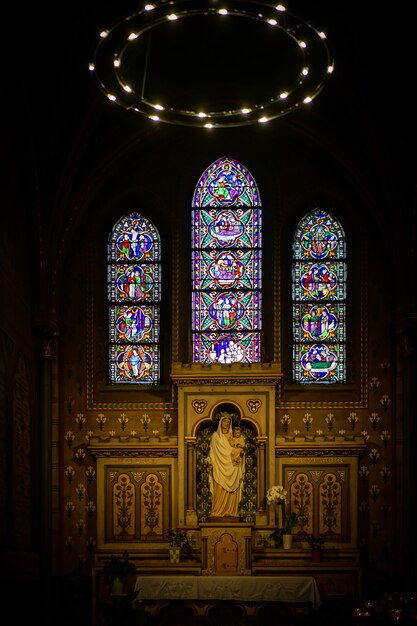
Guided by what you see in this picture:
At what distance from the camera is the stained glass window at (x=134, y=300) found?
24094 mm

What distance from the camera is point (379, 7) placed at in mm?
20047

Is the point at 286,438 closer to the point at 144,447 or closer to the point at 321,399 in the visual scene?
the point at 321,399

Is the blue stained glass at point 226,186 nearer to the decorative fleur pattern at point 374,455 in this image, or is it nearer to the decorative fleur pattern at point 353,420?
the decorative fleur pattern at point 353,420

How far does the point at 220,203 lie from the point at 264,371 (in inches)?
151

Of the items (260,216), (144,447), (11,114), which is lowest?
(144,447)

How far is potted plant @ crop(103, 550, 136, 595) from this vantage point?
2120 cm

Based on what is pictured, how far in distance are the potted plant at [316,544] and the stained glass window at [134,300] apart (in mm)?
4376

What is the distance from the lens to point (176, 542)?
72.8ft

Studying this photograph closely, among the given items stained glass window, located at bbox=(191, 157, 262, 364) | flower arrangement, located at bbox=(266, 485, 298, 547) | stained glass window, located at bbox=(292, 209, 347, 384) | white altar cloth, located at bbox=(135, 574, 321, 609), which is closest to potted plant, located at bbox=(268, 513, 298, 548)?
flower arrangement, located at bbox=(266, 485, 298, 547)

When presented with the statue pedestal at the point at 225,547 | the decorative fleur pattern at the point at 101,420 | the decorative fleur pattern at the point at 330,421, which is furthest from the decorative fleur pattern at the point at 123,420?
the decorative fleur pattern at the point at 330,421

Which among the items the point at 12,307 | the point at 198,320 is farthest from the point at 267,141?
the point at 12,307

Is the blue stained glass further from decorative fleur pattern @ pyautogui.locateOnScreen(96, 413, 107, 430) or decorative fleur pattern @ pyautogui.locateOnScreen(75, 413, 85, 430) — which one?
decorative fleur pattern @ pyautogui.locateOnScreen(75, 413, 85, 430)

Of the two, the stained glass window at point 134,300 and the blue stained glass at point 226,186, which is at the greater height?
the blue stained glass at point 226,186

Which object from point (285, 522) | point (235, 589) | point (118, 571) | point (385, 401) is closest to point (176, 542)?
point (118, 571)
